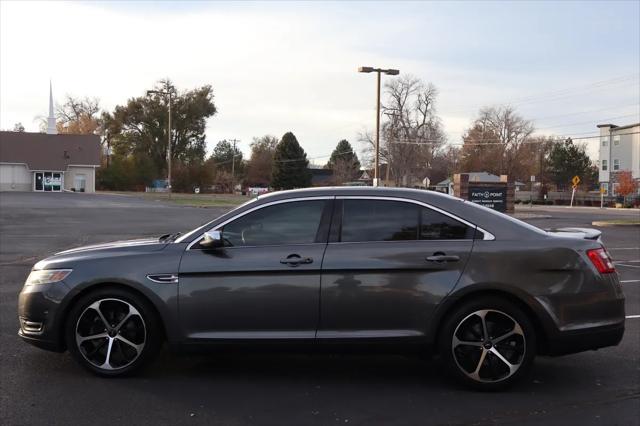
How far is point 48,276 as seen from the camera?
16.3 feet

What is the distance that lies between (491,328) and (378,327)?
3.00ft

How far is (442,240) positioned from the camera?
4859 mm

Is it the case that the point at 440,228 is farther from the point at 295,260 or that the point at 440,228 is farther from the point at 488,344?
the point at 295,260

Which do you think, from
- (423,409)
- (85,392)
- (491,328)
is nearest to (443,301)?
(491,328)

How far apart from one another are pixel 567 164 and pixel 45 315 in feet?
327

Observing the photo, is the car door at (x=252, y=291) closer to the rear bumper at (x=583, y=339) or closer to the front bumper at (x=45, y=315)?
the front bumper at (x=45, y=315)

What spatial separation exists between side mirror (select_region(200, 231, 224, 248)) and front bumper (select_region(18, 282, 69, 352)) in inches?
47.6

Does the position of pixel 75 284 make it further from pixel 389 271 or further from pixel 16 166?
pixel 16 166

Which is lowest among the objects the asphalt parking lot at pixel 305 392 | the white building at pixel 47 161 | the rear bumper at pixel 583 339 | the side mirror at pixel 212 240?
the asphalt parking lot at pixel 305 392

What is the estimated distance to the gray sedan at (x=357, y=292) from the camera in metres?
4.73

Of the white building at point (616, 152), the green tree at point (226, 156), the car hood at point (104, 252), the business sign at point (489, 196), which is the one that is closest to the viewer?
the car hood at point (104, 252)

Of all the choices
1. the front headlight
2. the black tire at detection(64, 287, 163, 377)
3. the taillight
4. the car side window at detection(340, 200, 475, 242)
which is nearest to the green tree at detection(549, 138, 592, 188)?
the taillight

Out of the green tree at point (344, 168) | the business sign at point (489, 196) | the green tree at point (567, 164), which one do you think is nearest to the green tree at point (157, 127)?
the green tree at point (344, 168)

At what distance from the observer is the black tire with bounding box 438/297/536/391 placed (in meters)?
4.76
